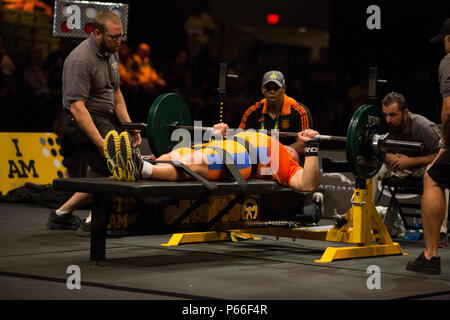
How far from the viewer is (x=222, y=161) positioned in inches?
184

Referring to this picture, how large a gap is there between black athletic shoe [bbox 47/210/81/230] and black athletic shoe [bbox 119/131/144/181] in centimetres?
192

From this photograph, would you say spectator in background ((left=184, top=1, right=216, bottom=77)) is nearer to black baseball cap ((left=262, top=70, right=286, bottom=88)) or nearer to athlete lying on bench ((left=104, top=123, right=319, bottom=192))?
black baseball cap ((left=262, top=70, right=286, bottom=88))

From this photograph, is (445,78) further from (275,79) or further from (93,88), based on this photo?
(93,88)

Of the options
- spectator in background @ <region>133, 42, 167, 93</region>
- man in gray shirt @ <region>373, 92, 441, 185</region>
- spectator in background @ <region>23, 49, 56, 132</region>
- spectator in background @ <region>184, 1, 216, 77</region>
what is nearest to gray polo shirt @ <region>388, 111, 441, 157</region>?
man in gray shirt @ <region>373, 92, 441, 185</region>

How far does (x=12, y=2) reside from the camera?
36.8ft

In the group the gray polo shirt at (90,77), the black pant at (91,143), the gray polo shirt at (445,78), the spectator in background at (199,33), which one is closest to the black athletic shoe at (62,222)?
the black pant at (91,143)

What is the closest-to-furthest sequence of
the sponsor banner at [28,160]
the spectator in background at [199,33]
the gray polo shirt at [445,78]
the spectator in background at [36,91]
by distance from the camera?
the gray polo shirt at [445,78], the sponsor banner at [28,160], the spectator in background at [36,91], the spectator in background at [199,33]

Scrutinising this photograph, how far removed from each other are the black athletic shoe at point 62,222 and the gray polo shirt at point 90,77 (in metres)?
0.99

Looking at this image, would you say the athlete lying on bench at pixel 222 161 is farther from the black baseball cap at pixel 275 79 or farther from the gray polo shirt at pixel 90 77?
the gray polo shirt at pixel 90 77

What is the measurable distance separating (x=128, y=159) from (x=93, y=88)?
145cm

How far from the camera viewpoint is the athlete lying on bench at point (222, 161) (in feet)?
14.3

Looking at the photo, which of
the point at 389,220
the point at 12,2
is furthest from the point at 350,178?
the point at 12,2
